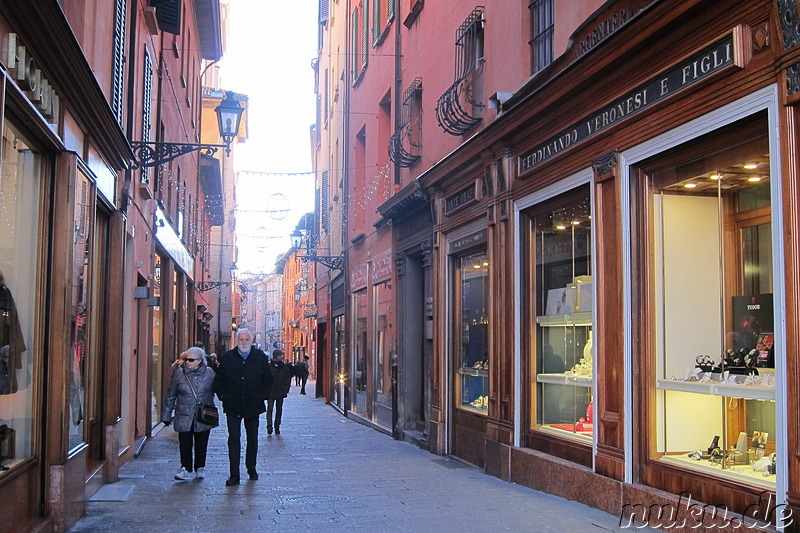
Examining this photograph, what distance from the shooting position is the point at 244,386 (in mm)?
10805

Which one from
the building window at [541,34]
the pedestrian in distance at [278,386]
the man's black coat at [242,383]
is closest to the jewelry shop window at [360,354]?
the pedestrian in distance at [278,386]

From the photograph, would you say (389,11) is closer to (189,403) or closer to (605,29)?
(605,29)

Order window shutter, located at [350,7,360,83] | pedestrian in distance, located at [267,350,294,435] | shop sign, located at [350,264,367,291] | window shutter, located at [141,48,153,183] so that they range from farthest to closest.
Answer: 1. window shutter, located at [350,7,360,83]
2. shop sign, located at [350,264,367,291]
3. pedestrian in distance, located at [267,350,294,435]
4. window shutter, located at [141,48,153,183]

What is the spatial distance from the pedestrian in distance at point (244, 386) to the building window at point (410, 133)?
262 inches

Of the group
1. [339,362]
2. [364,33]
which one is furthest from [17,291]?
[339,362]

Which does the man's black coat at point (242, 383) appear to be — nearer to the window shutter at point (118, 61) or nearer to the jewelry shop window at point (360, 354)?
the window shutter at point (118, 61)

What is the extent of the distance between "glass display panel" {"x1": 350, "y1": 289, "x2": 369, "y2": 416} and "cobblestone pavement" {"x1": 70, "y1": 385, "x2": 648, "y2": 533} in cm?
710

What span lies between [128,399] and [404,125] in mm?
7456

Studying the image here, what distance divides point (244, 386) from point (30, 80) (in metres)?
5.19

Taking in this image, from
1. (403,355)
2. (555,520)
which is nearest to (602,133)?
(555,520)

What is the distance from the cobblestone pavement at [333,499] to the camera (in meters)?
8.09

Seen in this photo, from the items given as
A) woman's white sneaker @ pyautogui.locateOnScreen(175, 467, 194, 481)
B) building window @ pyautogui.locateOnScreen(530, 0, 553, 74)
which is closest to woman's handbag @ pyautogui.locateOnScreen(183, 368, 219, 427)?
woman's white sneaker @ pyautogui.locateOnScreen(175, 467, 194, 481)

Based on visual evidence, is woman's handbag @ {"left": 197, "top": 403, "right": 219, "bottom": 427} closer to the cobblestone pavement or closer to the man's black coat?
the man's black coat

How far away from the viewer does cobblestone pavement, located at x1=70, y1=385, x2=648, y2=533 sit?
8.09 metres
